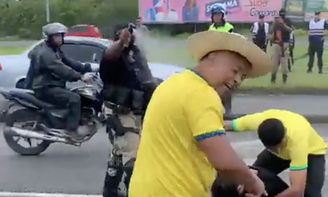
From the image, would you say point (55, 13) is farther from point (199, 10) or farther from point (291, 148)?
point (291, 148)

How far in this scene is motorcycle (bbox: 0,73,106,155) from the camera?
9.02 meters

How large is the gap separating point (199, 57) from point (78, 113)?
5802mm

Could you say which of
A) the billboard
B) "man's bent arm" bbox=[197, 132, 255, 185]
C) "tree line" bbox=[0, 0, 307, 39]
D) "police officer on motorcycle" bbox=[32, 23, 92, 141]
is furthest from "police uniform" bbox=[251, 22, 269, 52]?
"man's bent arm" bbox=[197, 132, 255, 185]

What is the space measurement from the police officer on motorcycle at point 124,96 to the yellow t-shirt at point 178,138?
3233 millimetres

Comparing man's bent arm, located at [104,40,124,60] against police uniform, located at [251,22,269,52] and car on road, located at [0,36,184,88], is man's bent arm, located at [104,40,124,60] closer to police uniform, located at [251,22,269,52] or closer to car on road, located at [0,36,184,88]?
car on road, located at [0,36,184,88]

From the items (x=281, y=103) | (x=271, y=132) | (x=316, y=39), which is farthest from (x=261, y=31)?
(x=271, y=132)

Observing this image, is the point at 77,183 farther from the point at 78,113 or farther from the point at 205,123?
the point at 205,123

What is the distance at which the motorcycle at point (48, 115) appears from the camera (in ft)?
29.6

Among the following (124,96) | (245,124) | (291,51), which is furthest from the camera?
(291,51)

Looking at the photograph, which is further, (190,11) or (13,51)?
(13,51)

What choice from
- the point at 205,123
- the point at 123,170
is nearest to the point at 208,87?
the point at 205,123

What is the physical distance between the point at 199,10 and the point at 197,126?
45.5 ft

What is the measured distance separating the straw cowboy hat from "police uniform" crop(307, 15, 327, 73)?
519 inches

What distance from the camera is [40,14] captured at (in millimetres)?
29844
